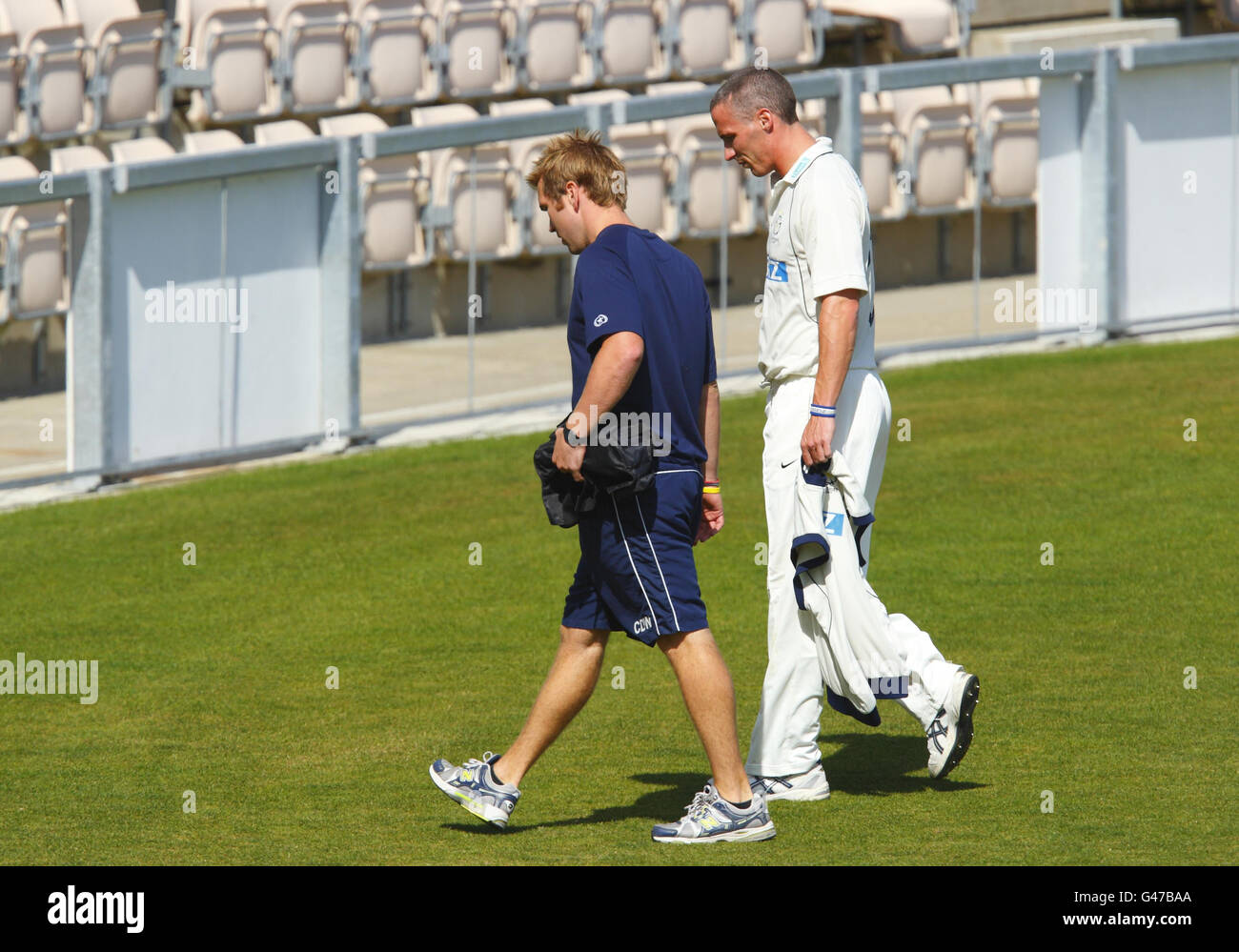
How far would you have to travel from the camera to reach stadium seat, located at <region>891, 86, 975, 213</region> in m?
15.8

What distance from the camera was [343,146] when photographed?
40.3 feet

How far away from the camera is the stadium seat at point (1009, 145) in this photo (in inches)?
613

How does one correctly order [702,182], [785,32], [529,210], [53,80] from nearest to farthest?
[529,210], [702,182], [53,80], [785,32]

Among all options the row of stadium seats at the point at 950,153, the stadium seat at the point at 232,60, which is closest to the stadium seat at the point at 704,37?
the row of stadium seats at the point at 950,153

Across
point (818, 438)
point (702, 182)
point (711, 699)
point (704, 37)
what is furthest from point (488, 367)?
point (711, 699)

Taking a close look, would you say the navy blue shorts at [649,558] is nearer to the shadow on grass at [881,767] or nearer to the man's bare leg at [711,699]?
the man's bare leg at [711,699]

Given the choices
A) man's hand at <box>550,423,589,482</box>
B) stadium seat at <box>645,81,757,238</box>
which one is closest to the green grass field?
man's hand at <box>550,423,589,482</box>

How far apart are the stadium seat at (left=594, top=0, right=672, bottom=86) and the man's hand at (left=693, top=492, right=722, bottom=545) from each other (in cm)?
1170

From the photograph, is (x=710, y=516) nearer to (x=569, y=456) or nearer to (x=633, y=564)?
(x=633, y=564)

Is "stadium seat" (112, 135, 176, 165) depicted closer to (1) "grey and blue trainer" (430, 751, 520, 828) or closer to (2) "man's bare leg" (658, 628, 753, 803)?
(1) "grey and blue trainer" (430, 751, 520, 828)

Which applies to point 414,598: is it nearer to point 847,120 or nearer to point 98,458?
point 98,458

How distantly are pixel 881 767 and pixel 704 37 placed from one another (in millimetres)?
11922

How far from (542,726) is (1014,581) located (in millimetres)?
3770

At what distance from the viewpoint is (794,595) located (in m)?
6.14
